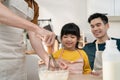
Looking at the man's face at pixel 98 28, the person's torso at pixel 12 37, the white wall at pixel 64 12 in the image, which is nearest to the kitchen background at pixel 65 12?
the white wall at pixel 64 12

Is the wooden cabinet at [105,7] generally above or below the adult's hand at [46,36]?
above

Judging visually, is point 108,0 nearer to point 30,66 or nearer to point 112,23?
point 112,23

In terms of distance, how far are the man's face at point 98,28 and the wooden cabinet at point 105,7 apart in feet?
3.77

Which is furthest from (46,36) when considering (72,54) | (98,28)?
(98,28)

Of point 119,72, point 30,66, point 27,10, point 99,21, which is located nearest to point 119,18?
point 99,21

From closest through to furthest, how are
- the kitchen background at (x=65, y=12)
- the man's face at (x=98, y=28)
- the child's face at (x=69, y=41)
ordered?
the child's face at (x=69, y=41) < the man's face at (x=98, y=28) < the kitchen background at (x=65, y=12)

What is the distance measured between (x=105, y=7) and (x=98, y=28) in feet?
4.14

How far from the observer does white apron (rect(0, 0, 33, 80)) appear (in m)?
0.90

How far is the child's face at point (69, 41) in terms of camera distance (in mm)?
1639

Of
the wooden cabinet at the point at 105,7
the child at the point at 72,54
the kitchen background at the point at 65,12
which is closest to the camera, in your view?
the child at the point at 72,54

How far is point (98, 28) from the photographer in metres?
2.21

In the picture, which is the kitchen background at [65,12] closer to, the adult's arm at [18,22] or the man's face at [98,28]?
the man's face at [98,28]

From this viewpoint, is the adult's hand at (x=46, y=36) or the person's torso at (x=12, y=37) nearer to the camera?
the adult's hand at (x=46, y=36)

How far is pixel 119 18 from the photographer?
3160 mm
